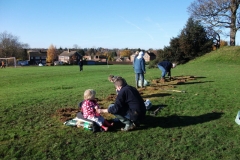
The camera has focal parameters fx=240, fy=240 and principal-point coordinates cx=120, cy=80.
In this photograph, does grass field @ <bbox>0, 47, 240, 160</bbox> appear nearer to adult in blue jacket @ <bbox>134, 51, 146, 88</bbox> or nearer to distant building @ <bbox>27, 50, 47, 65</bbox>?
adult in blue jacket @ <bbox>134, 51, 146, 88</bbox>

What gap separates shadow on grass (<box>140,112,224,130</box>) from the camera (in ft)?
23.1

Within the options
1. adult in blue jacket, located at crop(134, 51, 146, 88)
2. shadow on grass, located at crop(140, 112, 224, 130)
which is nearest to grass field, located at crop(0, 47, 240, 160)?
shadow on grass, located at crop(140, 112, 224, 130)

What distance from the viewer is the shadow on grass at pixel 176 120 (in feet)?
23.1

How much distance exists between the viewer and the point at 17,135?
632cm

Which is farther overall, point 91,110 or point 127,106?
point 91,110

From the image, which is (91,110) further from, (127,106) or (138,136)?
(138,136)

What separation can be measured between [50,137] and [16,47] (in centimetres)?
10903

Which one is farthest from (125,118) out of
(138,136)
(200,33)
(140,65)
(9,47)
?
(9,47)

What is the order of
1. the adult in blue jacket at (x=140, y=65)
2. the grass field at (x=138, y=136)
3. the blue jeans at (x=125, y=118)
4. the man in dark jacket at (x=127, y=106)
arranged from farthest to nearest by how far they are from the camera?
the adult in blue jacket at (x=140, y=65) → the blue jeans at (x=125, y=118) → the man in dark jacket at (x=127, y=106) → the grass field at (x=138, y=136)

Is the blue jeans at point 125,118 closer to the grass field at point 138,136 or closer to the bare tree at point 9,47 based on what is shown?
the grass field at point 138,136

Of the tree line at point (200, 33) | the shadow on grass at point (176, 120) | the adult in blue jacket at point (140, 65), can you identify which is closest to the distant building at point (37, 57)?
the tree line at point (200, 33)

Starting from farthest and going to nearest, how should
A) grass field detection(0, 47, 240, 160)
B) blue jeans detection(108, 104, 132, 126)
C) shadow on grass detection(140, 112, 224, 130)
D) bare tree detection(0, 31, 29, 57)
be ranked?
bare tree detection(0, 31, 29, 57) → shadow on grass detection(140, 112, 224, 130) → blue jeans detection(108, 104, 132, 126) → grass field detection(0, 47, 240, 160)

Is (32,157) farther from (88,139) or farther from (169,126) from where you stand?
(169,126)

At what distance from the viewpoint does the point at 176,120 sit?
24.5ft
